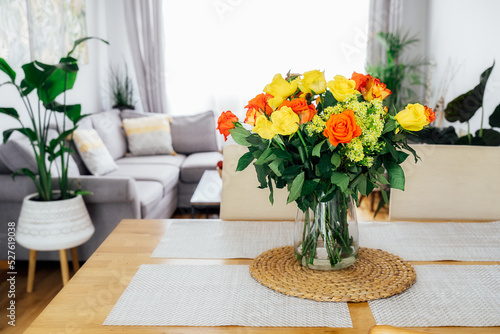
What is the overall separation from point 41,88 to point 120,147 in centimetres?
212

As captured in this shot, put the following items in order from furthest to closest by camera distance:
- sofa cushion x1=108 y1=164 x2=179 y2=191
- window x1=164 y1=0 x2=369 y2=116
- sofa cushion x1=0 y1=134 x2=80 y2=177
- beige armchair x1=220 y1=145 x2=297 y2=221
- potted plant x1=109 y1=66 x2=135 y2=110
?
window x1=164 y1=0 x2=369 y2=116, potted plant x1=109 y1=66 x2=135 y2=110, sofa cushion x1=108 y1=164 x2=179 y2=191, sofa cushion x1=0 y1=134 x2=80 y2=177, beige armchair x1=220 y1=145 x2=297 y2=221

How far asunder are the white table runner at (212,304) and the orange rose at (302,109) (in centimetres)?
38

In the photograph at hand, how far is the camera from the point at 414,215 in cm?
169

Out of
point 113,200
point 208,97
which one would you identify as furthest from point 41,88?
point 208,97

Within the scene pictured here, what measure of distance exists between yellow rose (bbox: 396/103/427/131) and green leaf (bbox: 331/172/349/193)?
0.55 ft

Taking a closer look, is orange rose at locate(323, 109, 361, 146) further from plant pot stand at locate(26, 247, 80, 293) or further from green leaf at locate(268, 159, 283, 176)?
plant pot stand at locate(26, 247, 80, 293)

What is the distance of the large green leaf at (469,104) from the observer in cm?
221

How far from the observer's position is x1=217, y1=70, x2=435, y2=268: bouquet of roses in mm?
941

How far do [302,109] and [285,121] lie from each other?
0.07 metres

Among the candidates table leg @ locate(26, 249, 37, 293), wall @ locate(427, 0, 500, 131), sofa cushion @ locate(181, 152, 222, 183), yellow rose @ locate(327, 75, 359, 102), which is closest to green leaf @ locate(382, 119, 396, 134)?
yellow rose @ locate(327, 75, 359, 102)

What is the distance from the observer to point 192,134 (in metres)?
4.90

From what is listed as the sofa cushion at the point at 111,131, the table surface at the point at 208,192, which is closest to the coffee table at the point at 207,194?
the table surface at the point at 208,192

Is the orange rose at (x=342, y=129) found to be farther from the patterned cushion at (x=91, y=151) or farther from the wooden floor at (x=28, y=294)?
the patterned cushion at (x=91, y=151)

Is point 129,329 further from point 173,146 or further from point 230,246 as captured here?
point 173,146
